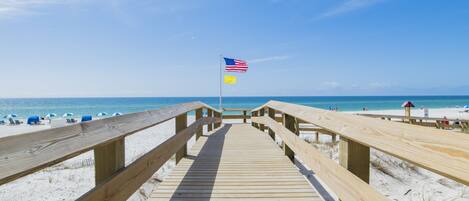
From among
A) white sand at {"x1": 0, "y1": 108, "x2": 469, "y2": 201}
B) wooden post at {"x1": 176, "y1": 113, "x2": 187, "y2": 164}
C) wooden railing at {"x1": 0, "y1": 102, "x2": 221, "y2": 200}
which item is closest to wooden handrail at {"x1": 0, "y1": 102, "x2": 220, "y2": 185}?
wooden railing at {"x1": 0, "y1": 102, "x2": 221, "y2": 200}

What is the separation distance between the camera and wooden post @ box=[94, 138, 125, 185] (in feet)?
6.49

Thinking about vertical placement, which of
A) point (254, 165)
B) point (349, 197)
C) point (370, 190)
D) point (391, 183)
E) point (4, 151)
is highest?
point (4, 151)

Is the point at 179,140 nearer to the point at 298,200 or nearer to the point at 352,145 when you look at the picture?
the point at 298,200

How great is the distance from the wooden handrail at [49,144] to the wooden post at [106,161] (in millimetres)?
144

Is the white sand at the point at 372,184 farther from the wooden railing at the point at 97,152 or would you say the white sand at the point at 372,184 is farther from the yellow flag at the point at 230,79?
the yellow flag at the point at 230,79

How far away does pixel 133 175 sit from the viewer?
2.24 metres

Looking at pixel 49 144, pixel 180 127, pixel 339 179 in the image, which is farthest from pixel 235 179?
pixel 49 144

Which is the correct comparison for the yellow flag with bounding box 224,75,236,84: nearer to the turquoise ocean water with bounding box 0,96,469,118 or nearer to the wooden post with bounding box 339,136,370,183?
the wooden post with bounding box 339,136,370,183

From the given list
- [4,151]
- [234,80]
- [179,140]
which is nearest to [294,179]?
[179,140]

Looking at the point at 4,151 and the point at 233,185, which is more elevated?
the point at 4,151

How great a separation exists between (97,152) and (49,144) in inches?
26.1

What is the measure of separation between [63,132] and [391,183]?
5.29 m

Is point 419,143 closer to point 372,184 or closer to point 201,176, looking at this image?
point 201,176

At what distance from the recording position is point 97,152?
1971mm
